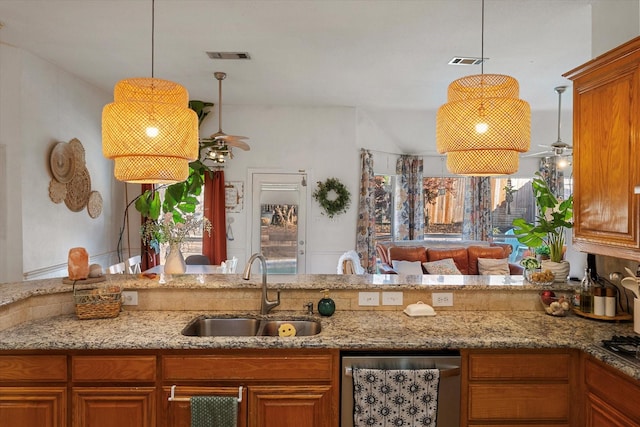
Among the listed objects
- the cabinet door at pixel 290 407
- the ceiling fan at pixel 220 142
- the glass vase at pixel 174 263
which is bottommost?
the cabinet door at pixel 290 407

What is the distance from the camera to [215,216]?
6.09 meters

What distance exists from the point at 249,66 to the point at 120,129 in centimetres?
258

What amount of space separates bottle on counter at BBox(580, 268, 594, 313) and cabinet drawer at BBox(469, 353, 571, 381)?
58 centimetres

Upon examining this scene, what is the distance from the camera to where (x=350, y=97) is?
5625 millimetres

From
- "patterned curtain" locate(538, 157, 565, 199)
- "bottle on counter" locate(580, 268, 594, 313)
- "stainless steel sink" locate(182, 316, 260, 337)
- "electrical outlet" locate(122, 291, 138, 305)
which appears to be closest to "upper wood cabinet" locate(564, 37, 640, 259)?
"bottle on counter" locate(580, 268, 594, 313)

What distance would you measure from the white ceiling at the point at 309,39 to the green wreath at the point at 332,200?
1447 mm

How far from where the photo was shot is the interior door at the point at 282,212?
20.4 feet

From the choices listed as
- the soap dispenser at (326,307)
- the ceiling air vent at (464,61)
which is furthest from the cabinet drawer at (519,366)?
the ceiling air vent at (464,61)

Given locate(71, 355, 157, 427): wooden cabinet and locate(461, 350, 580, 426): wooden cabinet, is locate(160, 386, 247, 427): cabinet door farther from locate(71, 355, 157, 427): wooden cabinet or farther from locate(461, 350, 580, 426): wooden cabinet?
locate(461, 350, 580, 426): wooden cabinet

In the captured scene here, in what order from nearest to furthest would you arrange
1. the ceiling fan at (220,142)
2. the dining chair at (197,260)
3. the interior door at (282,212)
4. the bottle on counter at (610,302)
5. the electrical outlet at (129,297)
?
the bottle on counter at (610,302) < the electrical outlet at (129,297) < the ceiling fan at (220,142) < the dining chair at (197,260) < the interior door at (282,212)

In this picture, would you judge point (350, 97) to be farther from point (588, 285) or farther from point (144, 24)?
point (588, 285)

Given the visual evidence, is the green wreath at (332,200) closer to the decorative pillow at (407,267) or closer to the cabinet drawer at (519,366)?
the decorative pillow at (407,267)

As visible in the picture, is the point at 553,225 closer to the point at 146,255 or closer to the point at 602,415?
the point at 602,415

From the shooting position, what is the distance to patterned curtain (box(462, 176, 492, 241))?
7.70m
